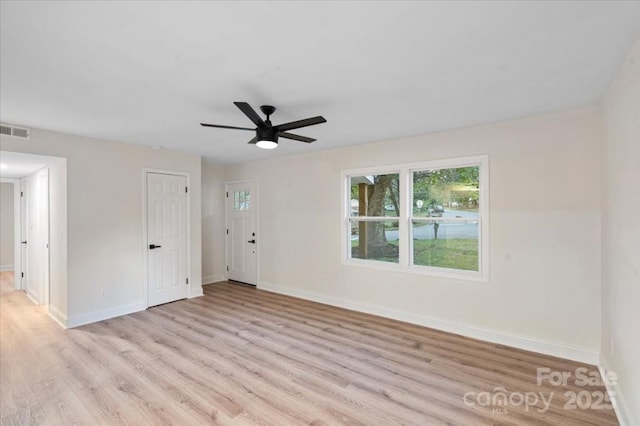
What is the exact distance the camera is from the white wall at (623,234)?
1873mm

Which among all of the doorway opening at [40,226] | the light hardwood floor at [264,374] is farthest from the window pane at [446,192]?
the doorway opening at [40,226]

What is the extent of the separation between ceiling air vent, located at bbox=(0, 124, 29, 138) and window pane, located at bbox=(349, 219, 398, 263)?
4265mm

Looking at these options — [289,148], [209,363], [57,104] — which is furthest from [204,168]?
[209,363]

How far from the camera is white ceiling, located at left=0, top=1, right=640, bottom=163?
162 centimetres

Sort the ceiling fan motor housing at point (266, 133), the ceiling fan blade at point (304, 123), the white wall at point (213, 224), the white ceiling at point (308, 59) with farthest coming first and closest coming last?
the white wall at point (213, 224) → the ceiling fan motor housing at point (266, 133) → the ceiling fan blade at point (304, 123) → the white ceiling at point (308, 59)

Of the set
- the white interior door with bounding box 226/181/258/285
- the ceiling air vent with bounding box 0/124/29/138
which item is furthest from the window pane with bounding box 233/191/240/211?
the ceiling air vent with bounding box 0/124/29/138

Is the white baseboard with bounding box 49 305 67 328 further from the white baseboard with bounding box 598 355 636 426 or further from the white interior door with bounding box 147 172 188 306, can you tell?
the white baseboard with bounding box 598 355 636 426

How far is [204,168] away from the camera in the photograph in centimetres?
645

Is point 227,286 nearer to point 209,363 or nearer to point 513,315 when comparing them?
point 209,363

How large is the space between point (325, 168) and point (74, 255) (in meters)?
3.69

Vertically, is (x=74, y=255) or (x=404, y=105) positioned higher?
(x=404, y=105)

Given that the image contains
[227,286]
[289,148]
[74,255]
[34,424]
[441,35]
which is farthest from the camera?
[227,286]

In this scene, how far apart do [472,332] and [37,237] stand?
676cm

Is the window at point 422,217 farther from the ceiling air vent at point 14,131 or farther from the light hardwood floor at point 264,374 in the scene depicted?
the ceiling air vent at point 14,131
